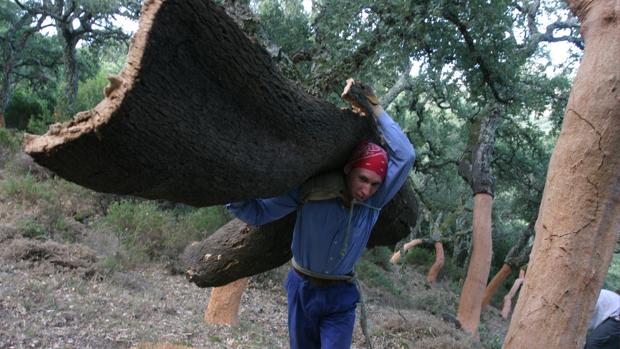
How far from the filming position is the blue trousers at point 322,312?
2.74 m

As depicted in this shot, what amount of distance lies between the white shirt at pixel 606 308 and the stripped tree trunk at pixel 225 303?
151 inches

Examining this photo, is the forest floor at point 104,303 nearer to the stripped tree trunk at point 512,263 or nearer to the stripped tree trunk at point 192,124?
the stripped tree trunk at point 512,263

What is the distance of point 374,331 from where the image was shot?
302 inches

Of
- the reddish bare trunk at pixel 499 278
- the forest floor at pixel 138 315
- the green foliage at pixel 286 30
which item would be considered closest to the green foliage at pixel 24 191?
the forest floor at pixel 138 315

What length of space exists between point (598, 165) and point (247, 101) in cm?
144

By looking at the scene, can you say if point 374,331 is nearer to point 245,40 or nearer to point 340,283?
Result: point 340,283

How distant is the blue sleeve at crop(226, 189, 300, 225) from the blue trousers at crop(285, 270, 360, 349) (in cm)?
44

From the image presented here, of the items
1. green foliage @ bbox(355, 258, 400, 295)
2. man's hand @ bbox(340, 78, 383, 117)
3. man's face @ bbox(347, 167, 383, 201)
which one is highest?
man's hand @ bbox(340, 78, 383, 117)

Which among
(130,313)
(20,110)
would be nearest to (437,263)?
(130,313)

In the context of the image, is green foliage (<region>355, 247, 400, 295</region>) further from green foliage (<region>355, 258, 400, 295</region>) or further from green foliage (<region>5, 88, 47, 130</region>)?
green foliage (<region>5, 88, 47, 130</region>)

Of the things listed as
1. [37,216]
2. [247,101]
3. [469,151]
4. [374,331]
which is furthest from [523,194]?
[247,101]

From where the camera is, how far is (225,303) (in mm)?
6207

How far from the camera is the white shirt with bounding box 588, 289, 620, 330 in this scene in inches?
192

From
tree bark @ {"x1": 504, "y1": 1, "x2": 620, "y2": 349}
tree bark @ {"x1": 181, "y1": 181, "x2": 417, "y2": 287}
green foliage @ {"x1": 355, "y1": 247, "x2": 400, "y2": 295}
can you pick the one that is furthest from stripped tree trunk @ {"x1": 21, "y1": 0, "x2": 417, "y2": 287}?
green foliage @ {"x1": 355, "y1": 247, "x2": 400, "y2": 295}
